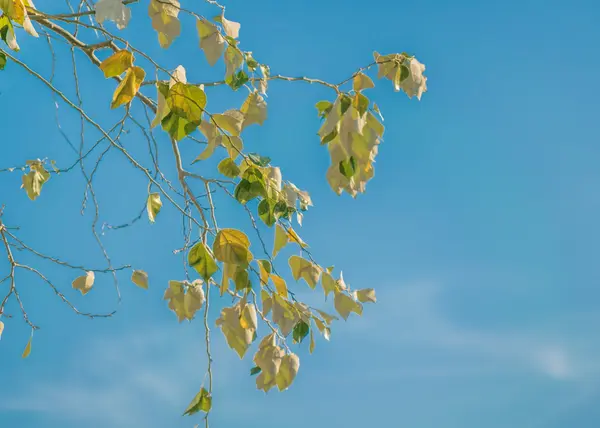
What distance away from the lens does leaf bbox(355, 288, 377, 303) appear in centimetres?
183

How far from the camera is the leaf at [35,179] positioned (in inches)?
110

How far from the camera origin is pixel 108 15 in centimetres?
125

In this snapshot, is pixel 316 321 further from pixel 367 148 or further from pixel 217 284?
pixel 367 148

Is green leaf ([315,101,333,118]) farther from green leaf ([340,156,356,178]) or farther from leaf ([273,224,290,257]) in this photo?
leaf ([273,224,290,257])

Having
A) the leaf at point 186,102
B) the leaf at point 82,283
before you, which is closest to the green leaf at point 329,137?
the leaf at point 186,102

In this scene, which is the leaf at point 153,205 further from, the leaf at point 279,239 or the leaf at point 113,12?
the leaf at point 113,12

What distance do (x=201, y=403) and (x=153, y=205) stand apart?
0.60m

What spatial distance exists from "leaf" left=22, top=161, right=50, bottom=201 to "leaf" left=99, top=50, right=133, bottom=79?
1658 mm

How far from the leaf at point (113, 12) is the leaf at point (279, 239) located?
2.15ft

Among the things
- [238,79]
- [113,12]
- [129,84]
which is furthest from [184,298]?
[113,12]

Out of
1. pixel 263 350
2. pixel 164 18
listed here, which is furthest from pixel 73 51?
pixel 263 350

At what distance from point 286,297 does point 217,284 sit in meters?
0.51

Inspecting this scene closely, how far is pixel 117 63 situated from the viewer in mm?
1302

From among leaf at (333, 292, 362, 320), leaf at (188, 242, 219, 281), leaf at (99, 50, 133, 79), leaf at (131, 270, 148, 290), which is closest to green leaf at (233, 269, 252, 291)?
leaf at (188, 242, 219, 281)
